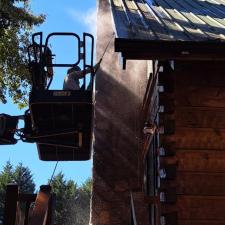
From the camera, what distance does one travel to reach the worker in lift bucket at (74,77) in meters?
7.85

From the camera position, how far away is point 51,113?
7.63 m

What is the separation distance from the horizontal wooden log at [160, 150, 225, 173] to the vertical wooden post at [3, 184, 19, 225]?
1812 mm

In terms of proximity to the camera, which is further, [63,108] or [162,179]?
[63,108]

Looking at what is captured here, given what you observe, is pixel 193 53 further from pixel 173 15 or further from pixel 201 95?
pixel 173 15

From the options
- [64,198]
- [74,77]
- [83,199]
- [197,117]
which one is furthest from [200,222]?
[83,199]

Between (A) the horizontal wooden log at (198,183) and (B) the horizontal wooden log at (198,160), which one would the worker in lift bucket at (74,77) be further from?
(A) the horizontal wooden log at (198,183)

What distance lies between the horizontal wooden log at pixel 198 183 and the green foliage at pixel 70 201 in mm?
51137

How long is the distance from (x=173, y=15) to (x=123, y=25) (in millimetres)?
1545

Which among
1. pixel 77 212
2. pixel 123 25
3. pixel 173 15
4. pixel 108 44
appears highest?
pixel 108 44

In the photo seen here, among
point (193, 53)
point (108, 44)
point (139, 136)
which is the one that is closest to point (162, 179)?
point (193, 53)

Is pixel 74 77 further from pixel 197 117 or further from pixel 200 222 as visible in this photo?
pixel 200 222

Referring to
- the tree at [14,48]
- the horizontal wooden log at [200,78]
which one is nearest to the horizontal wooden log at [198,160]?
the horizontal wooden log at [200,78]

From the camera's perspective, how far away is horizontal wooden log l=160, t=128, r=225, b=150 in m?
5.80

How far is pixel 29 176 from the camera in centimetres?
7069
